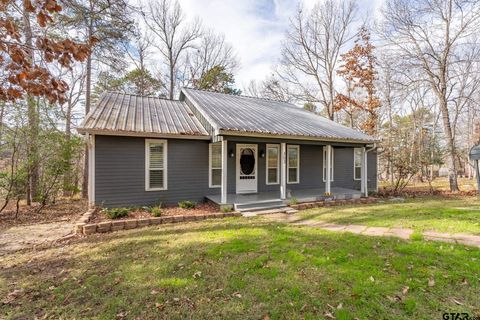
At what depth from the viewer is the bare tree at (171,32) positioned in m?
19.2

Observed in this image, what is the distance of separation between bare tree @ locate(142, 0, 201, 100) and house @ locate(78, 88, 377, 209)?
991 centimetres

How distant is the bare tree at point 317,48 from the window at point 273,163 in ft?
37.6

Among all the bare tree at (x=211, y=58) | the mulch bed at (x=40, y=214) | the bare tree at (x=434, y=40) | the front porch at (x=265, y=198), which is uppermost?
the bare tree at (x=211, y=58)

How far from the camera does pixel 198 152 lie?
879 cm

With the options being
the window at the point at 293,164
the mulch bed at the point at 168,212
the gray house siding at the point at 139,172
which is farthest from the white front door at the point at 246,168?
the mulch bed at the point at 168,212

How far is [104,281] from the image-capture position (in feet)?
10.9

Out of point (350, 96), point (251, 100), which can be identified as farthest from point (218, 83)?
point (350, 96)

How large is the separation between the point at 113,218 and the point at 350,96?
19671 mm

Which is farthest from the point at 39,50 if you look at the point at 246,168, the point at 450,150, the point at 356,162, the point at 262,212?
the point at 450,150

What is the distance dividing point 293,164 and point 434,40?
1014cm

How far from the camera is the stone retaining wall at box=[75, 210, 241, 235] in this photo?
220 inches

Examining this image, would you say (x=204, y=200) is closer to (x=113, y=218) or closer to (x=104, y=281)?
(x=113, y=218)

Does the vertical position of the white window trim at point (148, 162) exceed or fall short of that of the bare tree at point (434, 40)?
it falls short

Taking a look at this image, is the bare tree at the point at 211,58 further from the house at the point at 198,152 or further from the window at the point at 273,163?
the window at the point at 273,163
